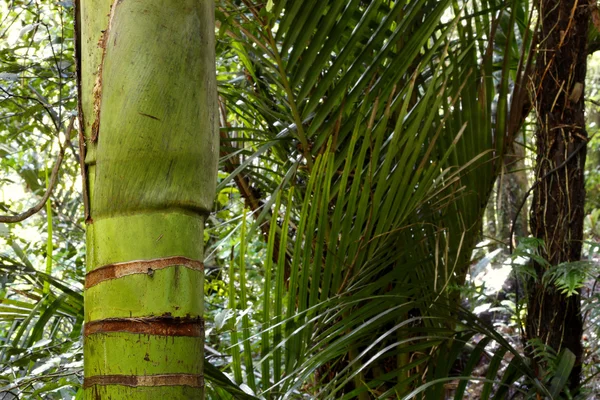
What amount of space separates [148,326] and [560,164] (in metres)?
0.96

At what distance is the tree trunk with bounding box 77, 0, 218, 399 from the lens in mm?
497

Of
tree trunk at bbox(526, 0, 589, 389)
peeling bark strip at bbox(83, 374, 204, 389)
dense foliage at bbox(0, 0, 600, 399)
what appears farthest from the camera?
tree trunk at bbox(526, 0, 589, 389)

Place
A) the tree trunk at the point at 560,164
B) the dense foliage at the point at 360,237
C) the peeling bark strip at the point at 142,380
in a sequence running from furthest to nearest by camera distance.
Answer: the tree trunk at the point at 560,164 < the dense foliage at the point at 360,237 < the peeling bark strip at the point at 142,380

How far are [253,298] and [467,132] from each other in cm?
98

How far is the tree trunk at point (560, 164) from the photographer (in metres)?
1.20

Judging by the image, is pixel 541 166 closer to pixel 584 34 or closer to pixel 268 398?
pixel 584 34

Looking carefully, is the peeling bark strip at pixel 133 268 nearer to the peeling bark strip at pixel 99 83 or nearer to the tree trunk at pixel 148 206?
the tree trunk at pixel 148 206

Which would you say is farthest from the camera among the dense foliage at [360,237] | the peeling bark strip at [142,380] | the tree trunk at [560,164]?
the tree trunk at [560,164]

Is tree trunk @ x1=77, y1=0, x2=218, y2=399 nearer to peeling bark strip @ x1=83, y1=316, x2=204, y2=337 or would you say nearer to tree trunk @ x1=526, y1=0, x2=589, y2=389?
peeling bark strip @ x1=83, y1=316, x2=204, y2=337

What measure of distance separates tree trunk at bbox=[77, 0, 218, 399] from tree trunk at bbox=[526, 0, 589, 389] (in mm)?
864

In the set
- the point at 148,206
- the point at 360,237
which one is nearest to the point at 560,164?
the point at 360,237

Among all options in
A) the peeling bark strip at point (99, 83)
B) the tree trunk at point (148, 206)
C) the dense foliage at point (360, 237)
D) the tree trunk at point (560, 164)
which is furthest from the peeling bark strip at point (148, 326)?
the tree trunk at point (560, 164)

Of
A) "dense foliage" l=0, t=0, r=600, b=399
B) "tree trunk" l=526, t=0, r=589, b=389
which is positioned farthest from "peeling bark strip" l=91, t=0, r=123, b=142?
"tree trunk" l=526, t=0, r=589, b=389

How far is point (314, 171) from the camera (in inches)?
40.9
